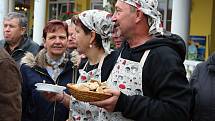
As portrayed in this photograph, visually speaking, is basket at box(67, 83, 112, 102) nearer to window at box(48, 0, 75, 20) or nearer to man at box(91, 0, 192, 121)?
man at box(91, 0, 192, 121)

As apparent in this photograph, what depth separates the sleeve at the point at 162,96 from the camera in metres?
2.17

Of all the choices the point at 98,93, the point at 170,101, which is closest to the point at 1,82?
the point at 98,93

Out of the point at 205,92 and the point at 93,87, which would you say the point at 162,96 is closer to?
the point at 93,87

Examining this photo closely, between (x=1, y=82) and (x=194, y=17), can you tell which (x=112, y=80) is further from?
(x=194, y=17)

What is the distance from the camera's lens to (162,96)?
86.5 inches

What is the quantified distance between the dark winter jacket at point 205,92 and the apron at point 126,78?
0.65 meters

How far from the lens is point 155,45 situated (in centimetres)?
228

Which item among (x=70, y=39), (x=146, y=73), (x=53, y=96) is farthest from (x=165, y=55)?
(x=70, y=39)

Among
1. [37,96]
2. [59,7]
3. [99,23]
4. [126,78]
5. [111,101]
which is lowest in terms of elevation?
[37,96]

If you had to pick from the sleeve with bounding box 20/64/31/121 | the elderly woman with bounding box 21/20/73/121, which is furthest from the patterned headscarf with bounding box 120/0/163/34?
the sleeve with bounding box 20/64/31/121

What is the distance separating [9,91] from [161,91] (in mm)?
878

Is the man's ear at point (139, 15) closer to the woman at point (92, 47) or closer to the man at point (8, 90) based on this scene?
the woman at point (92, 47)

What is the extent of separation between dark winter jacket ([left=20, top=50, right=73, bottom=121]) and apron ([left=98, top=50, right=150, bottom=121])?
A: 1.07 metres

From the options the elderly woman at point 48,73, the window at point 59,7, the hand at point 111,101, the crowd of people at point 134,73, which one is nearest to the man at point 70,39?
the elderly woman at point 48,73
